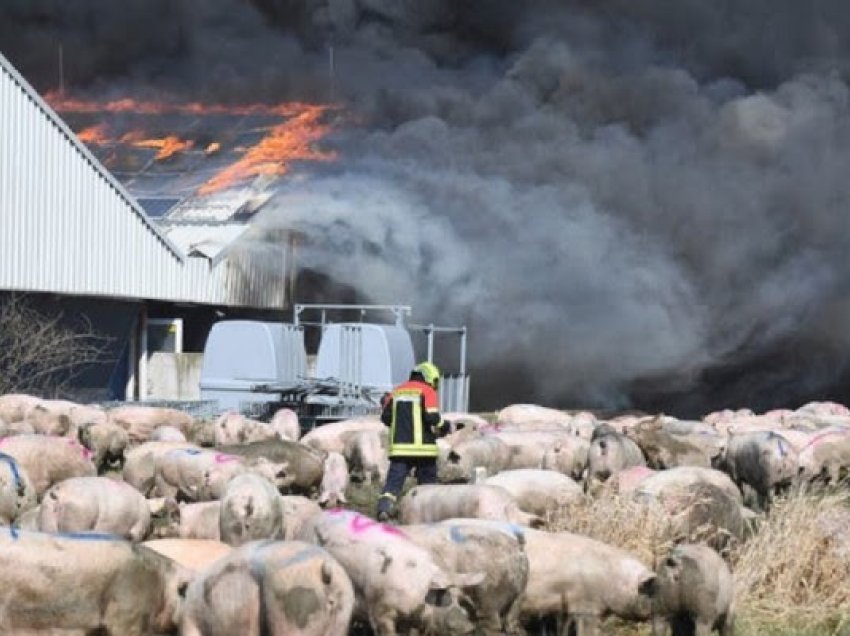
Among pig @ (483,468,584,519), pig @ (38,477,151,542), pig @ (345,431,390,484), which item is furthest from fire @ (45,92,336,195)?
pig @ (38,477,151,542)

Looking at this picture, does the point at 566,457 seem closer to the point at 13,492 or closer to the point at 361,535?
the point at 13,492

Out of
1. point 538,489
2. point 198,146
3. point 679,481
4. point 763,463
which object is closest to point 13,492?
point 538,489

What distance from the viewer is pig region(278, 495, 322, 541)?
1617 centimetres

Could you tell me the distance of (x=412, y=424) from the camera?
69.2 feet

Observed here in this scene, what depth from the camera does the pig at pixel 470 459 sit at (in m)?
24.7

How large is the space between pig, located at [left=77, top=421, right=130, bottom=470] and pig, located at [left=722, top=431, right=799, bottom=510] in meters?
11.1

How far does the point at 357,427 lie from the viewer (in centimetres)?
2928

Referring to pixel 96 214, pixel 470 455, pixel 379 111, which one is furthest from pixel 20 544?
pixel 379 111

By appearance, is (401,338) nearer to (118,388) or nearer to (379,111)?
(118,388)

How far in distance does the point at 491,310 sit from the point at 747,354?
8.56 metres

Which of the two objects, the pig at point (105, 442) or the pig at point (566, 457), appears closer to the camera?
the pig at point (566, 457)

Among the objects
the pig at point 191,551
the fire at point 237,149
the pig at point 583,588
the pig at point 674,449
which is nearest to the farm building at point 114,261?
the fire at point 237,149

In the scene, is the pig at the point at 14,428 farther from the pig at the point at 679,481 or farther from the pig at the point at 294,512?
the pig at the point at 679,481

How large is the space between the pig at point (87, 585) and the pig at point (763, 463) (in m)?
14.3
